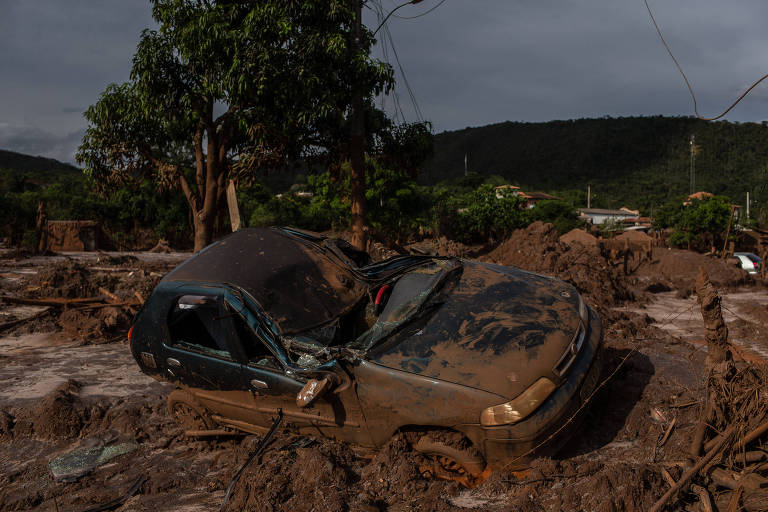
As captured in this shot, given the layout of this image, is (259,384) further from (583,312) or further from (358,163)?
(358,163)

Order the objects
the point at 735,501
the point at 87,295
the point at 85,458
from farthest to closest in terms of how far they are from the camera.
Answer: the point at 87,295 → the point at 85,458 → the point at 735,501

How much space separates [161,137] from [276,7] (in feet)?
14.5

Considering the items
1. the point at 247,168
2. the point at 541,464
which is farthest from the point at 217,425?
the point at 247,168

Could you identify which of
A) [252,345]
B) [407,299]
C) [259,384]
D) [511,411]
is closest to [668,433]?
[511,411]

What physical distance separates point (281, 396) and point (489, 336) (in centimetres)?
152

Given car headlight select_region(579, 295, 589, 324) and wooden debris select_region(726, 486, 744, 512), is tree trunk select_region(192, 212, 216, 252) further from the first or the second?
wooden debris select_region(726, 486, 744, 512)

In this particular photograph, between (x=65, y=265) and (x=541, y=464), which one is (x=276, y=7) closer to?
(x=65, y=265)

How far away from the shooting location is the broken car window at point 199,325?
3.74 metres

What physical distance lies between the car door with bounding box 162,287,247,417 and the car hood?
1166 millimetres

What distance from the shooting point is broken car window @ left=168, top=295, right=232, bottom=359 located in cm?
374

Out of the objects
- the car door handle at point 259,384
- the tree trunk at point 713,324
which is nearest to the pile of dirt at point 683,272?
the tree trunk at point 713,324

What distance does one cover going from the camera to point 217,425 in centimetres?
407

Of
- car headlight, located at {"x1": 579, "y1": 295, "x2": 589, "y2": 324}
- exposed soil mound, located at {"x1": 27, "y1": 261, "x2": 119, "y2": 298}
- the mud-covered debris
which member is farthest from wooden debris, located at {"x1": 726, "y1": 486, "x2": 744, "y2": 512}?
exposed soil mound, located at {"x1": 27, "y1": 261, "x2": 119, "y2": 298}

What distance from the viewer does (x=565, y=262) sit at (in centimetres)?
1006
